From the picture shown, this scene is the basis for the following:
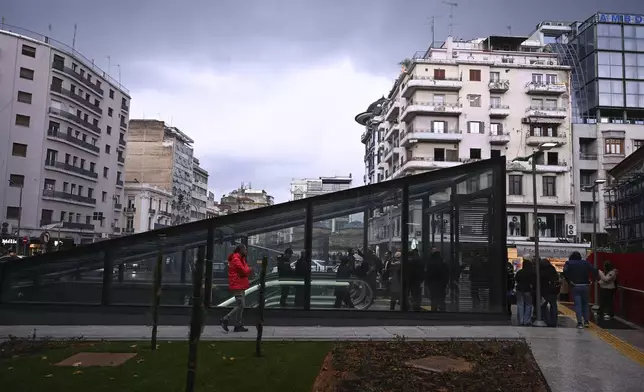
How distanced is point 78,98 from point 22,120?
724cm

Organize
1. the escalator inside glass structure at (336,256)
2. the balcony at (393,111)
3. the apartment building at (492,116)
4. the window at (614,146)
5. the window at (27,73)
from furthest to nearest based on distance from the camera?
1. the balcony at (393,111)
2. the window at (614,146)
3. the apartment building at (492,116)
4. the window at (27,73)
5. the escalator inside glass structure at (336,256)

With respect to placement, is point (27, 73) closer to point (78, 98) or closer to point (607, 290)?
point (78, 98)

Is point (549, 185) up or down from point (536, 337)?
up

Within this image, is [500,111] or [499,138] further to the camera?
[500,111]

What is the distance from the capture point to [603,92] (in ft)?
213

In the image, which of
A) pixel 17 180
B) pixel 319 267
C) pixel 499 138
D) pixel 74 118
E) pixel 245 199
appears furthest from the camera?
pixel 245 199

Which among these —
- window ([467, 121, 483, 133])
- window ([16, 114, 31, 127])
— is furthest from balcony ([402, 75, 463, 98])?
window ([16, 114, 31, 127])

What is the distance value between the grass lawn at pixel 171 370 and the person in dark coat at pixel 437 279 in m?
4.14

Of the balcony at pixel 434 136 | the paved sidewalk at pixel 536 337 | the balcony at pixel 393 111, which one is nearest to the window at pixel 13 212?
the balcony at pixel 434 136

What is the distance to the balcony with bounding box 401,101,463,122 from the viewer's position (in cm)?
5866

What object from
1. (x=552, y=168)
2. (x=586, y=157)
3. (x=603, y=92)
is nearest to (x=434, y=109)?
(x=552, y=168)

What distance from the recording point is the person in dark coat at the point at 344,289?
41.3 ft

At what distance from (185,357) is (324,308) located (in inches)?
185

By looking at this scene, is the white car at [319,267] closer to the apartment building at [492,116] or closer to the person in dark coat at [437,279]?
the person in dark coat at [437,279]
